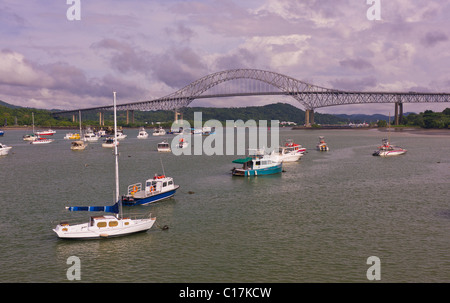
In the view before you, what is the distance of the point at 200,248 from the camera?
2581 centimetres

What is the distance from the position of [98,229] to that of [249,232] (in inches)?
445

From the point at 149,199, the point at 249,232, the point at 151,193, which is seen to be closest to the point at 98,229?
the point at 149,199

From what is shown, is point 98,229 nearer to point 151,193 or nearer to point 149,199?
point 149,199

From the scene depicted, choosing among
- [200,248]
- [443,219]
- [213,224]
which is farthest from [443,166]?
[200,248]

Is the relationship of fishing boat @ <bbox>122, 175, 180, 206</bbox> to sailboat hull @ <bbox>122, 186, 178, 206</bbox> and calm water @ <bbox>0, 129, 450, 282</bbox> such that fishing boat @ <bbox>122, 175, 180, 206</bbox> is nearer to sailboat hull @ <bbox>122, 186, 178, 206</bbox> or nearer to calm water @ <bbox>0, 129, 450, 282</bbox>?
sailboat hull @ <bbox>122, 186, 178, 206</bbox>

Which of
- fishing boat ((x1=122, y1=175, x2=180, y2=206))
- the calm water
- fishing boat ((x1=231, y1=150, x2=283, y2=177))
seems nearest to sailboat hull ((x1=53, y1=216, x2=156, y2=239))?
the calm water

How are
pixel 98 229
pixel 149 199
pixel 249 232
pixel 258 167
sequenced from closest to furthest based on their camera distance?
pixel 98 229 < pixel 249 232 < pixel 149 199 < pixel 258 167

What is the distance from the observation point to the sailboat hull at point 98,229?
26.8 m

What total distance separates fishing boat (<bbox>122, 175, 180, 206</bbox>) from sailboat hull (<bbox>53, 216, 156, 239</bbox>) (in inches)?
329

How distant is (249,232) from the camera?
29172mm

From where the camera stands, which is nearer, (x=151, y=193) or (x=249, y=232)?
(x=249, y=232)

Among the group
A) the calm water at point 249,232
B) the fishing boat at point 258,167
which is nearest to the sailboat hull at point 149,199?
the calm water at point 249,232

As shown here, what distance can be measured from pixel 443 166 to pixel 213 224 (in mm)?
52285

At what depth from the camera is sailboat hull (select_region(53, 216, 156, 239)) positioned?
87.8ft
